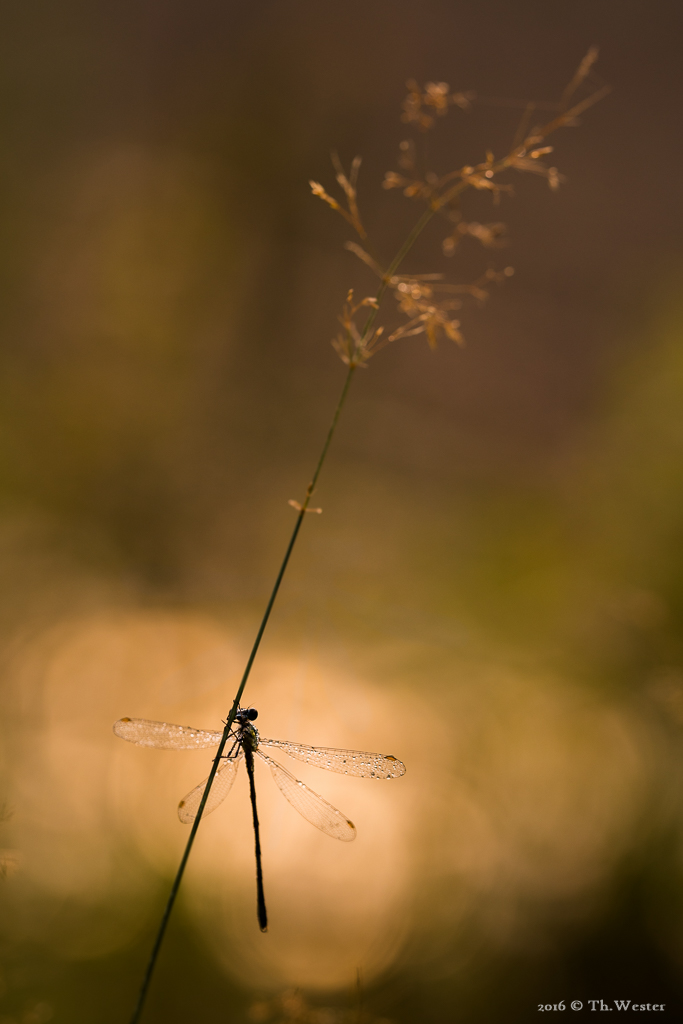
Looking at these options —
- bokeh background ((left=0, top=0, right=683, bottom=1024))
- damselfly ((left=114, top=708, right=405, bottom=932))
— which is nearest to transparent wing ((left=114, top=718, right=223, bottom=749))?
damselfly ((left=114, top=708, right=405, bottom=932))

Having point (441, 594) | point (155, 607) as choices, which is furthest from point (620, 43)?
point (155, 607)

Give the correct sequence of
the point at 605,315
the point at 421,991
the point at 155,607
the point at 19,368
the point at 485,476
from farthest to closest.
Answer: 1. the point at 605,315
2. the point at 485,476
3. the point at 19,368
4. the point at 155,607
5. the point at 421,991

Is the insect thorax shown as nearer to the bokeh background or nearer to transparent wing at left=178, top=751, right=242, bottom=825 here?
transparent wing at left=178, top=751, right=242, bottom=825

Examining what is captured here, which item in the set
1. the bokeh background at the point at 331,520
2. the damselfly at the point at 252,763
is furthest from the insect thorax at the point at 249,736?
the bokeh background at the point at 331,520

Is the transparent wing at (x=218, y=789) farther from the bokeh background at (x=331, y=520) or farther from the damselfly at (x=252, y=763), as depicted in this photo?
the bokeh background at (x=331, y=520)

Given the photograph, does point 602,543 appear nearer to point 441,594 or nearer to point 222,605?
point 441,594

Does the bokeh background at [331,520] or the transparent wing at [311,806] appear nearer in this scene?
the transparent wing at [311,806]

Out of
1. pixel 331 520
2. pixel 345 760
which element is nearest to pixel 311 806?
pixel 345 760

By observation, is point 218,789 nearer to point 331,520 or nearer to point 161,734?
point 161,734
